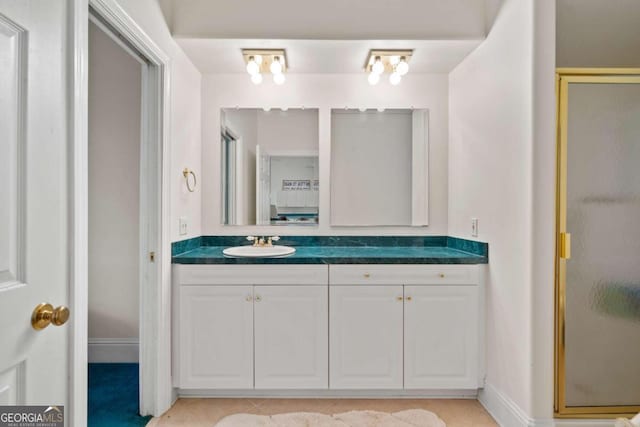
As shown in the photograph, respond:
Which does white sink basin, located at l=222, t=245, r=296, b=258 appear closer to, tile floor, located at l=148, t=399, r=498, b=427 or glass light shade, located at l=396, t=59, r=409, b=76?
tile floor, located at l=148, t=399, r=498, b=427

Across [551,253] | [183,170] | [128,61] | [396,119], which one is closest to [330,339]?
[551,253]

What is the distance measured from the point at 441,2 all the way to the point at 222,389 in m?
2.64

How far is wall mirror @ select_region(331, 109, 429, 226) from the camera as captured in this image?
2660mm

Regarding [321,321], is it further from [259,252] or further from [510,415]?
[510,415]

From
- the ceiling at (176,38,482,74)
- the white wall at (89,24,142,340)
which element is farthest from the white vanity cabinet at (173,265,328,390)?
the ceiling at (176,38,482,74)

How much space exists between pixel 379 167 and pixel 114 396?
7.47 feet

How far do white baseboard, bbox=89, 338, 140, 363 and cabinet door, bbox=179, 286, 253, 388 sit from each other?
743 mm

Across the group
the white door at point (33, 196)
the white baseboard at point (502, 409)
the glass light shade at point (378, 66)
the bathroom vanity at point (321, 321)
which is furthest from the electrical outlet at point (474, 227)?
the white door at point (33, 196)

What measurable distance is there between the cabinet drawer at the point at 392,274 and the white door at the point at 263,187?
0.79m

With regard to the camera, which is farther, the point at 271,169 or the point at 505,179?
the point at 271,169

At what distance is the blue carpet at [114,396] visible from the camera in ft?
6.40

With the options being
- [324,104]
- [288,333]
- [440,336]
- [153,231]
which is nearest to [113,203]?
[153,231]

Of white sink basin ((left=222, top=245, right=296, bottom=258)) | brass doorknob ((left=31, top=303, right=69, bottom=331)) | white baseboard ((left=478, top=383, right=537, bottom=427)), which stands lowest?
white baseboard ((left=478, top=383, right=537, bottom=427))

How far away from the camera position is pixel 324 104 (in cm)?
264
